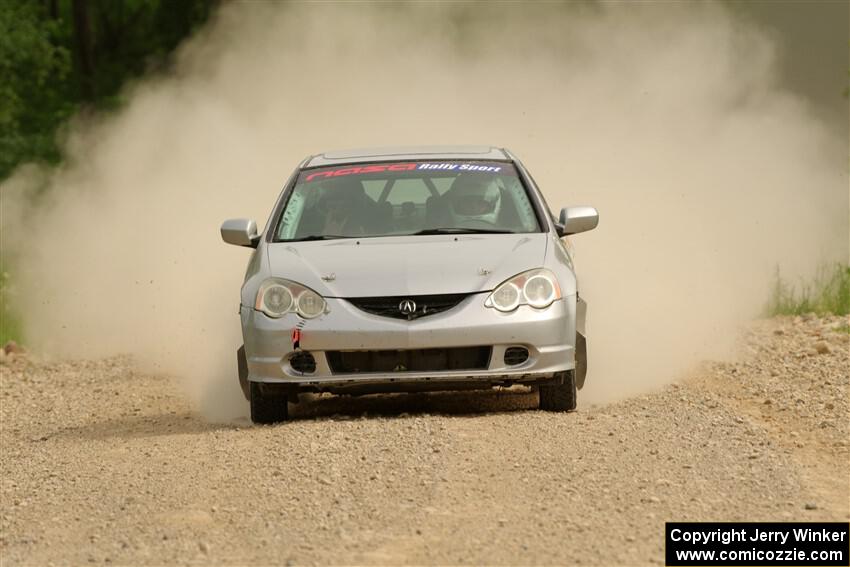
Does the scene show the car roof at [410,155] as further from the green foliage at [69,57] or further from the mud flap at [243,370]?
the green foliage at [69,57]

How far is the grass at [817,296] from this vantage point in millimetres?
16406

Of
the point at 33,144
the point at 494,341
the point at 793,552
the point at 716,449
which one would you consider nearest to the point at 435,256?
the point at 494,341

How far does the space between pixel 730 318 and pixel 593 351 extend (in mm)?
3795

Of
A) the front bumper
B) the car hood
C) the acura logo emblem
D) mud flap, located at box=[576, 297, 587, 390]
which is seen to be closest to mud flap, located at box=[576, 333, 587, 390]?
mud flap, located at box=[576, 297, 587, 390]

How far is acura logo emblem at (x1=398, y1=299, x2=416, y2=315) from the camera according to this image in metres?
9.99

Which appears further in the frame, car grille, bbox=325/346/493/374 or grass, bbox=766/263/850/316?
grass, bbox=766/263/850/316

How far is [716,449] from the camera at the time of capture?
9.23 meters

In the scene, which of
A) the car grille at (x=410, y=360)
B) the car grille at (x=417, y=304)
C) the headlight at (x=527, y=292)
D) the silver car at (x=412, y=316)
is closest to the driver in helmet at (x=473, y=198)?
the silver car at (x=412, y=316)

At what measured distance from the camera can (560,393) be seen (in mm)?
10375

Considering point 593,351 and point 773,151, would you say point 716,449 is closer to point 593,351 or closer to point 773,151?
point 593,351

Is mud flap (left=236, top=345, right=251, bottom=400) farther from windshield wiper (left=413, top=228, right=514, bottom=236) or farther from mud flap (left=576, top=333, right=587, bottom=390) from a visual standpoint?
mud flap (left=576, top=333, right=587, bottom=390)

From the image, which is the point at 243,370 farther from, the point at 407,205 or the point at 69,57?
the point at 69,57

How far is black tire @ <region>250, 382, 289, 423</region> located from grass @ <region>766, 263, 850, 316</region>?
7134 millimetres

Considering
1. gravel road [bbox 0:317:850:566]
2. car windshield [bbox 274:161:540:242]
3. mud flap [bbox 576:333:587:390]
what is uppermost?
car windshield [bbox 274:161:540:242]
